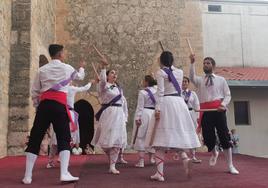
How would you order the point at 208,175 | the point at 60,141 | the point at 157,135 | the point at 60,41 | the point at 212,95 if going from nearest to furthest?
1. the point at 60,141
2. the point at 157,135
3. the point at 208,175
4. the point at 212,95
5. the point at 60,41

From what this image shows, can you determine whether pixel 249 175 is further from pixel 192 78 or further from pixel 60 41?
pixel 60 41

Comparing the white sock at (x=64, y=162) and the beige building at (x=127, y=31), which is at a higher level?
the beige building at (x=127, y=31)

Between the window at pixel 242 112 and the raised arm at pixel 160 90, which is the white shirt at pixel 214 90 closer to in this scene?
the raised arm at pixel 160 90

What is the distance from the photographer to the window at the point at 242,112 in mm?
15719

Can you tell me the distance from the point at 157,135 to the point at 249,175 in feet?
4.99

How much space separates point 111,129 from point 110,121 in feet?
0.45

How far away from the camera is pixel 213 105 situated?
18.5 ft

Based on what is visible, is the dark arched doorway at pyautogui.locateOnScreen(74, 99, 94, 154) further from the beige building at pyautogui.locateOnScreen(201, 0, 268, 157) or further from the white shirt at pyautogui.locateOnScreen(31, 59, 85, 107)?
the white shirt at pyautogui.locateOnScreen(31, 59, 85, 107)

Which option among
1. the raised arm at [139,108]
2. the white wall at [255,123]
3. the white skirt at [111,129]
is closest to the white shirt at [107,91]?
the white skirt at [111,129]

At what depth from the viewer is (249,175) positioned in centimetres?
530

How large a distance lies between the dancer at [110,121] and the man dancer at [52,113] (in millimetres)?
938

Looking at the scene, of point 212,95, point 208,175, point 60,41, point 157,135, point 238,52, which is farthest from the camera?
point 238,52

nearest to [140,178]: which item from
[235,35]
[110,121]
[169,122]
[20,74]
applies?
[169,122]

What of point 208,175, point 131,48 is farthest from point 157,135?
point 131,48
